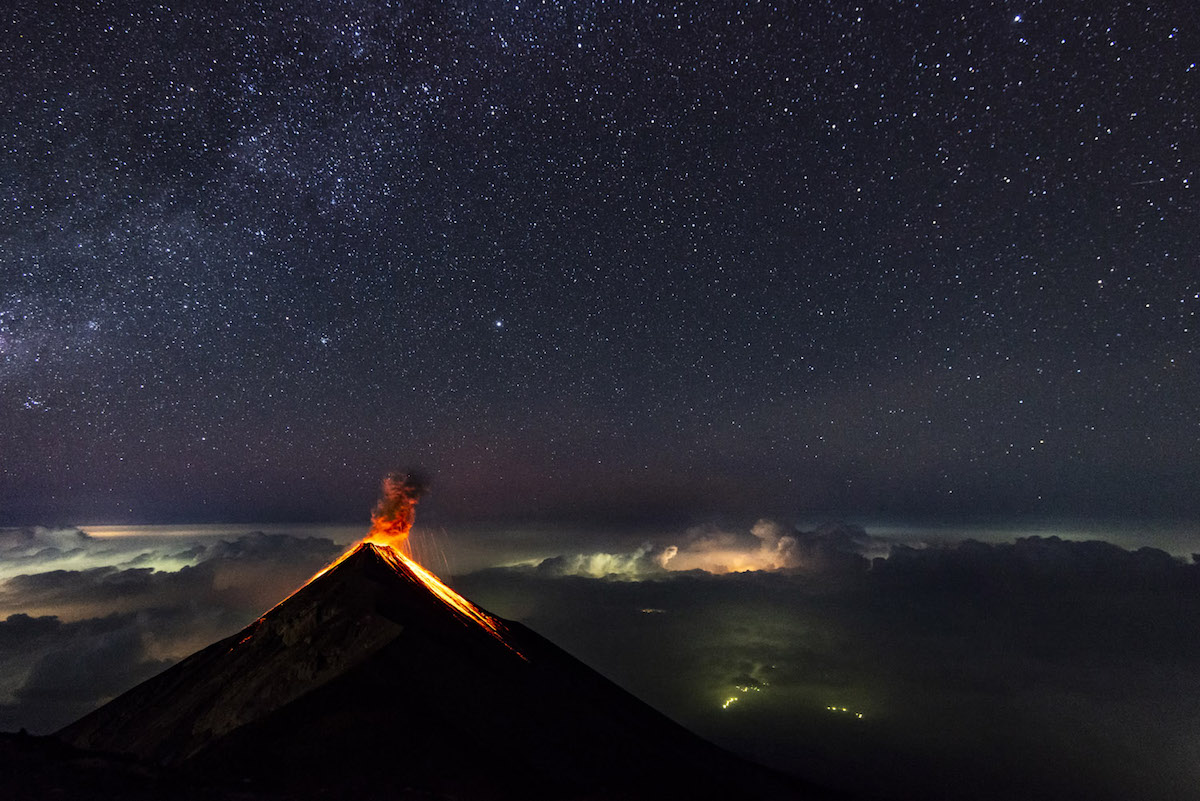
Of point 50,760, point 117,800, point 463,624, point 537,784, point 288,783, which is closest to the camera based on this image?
point 117,800

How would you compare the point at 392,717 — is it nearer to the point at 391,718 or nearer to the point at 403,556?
the point at 391,718

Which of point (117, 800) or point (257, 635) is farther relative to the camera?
point (257, 635)

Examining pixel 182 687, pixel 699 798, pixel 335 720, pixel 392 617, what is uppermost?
pixel 392 617

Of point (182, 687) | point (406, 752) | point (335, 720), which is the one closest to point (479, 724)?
point (406, 752)

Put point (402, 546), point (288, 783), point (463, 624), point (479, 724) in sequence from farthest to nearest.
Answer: point (402, 546) < point (463, 624) < point (479, 724) < point (288, 783)

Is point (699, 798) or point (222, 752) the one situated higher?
point (222, 752)

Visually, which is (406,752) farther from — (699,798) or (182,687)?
(182,687)

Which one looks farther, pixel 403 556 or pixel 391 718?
pixel 403 556

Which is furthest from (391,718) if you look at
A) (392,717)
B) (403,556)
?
(403,556)
